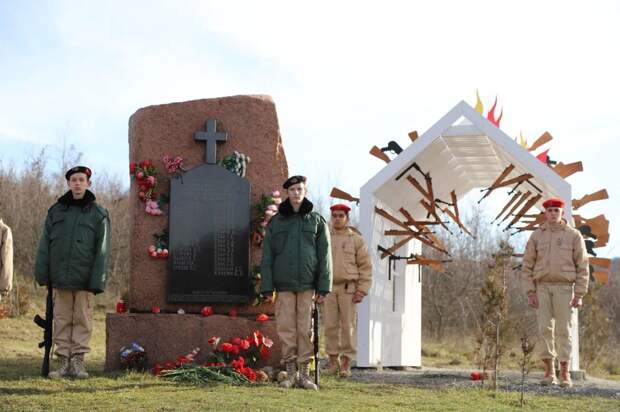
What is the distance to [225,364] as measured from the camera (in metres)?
8.09

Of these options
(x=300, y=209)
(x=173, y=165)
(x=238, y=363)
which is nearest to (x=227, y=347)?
(x=238, y=363)

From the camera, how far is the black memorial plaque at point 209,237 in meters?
8.39

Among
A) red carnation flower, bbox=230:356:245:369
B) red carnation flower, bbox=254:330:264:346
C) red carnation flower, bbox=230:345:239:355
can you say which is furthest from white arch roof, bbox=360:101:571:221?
red carnation flower, bbox=230:356:245:369

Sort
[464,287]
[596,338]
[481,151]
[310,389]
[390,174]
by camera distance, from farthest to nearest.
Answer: [464,287], [596,338], [481,151], [390,174], [310,389]

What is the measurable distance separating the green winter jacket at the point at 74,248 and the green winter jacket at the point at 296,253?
1.56 m

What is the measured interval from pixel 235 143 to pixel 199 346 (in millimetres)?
Result: 2148

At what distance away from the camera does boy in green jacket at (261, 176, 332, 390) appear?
7.45 meters

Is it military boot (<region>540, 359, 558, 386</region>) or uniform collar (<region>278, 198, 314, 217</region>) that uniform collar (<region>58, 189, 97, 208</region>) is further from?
military boot (<region>540, 359, 558, 386</region>)

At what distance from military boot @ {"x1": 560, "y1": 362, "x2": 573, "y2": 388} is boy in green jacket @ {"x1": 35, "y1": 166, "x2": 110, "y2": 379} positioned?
497cm

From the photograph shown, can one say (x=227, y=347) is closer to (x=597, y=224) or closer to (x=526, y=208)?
(x=597, y=224)

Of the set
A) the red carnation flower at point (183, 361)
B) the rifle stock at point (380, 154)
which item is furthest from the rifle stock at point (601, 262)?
the red carnation flower at point (183, 361)

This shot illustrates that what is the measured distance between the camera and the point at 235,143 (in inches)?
343

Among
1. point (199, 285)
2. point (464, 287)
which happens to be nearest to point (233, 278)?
point (199, 285)

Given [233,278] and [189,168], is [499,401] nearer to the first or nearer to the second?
[233,278]
